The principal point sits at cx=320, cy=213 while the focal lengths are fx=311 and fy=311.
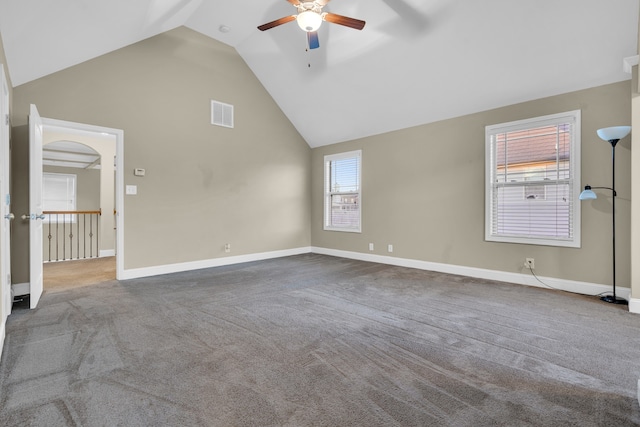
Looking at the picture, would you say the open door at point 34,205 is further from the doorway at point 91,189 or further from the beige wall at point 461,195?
the beige wall at point 461,195

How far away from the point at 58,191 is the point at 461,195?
10707mm

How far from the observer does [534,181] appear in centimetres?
405

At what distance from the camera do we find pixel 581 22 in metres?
3.15

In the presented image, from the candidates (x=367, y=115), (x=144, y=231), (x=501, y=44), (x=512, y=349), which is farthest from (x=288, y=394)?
(x=367, y=115)

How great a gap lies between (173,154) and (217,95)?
134 centimetres

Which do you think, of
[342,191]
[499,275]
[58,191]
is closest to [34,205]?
[342,191]

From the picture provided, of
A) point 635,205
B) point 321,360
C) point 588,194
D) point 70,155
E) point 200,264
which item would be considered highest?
point 70,155

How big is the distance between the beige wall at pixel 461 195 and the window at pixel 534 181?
3.7 inches

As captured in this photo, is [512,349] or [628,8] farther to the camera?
[628,8]

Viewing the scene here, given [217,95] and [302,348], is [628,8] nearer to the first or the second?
[302,348]

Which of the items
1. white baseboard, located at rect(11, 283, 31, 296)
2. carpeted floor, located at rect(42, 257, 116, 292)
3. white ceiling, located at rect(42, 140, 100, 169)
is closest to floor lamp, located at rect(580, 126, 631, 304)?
carpeted floor, located at rect(42, 257, 116, 292)

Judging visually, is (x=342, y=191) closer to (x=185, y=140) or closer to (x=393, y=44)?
(x=393, y=44)

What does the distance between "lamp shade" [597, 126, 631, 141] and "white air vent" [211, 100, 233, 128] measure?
5.19 metres

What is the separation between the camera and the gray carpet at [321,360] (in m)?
1.58
